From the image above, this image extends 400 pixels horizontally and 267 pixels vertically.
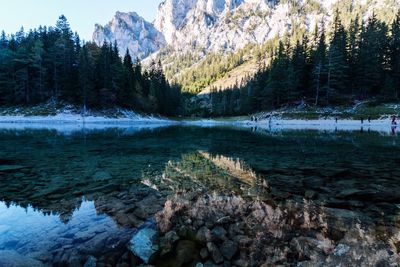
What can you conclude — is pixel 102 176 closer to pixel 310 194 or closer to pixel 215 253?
pixel 215 253

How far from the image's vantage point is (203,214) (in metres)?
7.56

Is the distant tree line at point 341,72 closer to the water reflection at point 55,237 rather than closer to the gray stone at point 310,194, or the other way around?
the gray stone at point 310,194

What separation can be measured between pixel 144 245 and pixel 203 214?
7.24 feet

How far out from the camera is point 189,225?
271 inches

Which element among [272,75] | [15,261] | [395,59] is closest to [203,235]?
[15,261]

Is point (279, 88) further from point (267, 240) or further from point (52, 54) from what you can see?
point (267, 240)

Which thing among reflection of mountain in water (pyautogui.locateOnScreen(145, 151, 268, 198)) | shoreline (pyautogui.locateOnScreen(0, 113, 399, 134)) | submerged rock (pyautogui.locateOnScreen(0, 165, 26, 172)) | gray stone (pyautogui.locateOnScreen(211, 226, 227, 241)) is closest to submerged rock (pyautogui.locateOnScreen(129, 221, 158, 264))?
gray stone (pyautogui.locateOnScreen(211, 226, 227, 241))

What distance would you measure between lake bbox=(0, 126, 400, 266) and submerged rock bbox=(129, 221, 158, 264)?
0.27 feet

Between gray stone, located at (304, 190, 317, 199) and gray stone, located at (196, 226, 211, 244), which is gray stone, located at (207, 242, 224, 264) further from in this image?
gray stone, located at (304, 190, 317, 199)

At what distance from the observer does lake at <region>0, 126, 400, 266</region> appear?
5543 mm

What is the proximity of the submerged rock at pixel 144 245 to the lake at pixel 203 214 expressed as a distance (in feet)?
0.27

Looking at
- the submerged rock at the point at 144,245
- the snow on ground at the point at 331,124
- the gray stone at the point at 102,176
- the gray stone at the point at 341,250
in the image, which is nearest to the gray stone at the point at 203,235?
the submerged rock at the point at 144,245

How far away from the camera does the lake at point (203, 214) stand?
5543mm

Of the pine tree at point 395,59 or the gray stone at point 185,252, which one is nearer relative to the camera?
the gray stone at point 185,252
